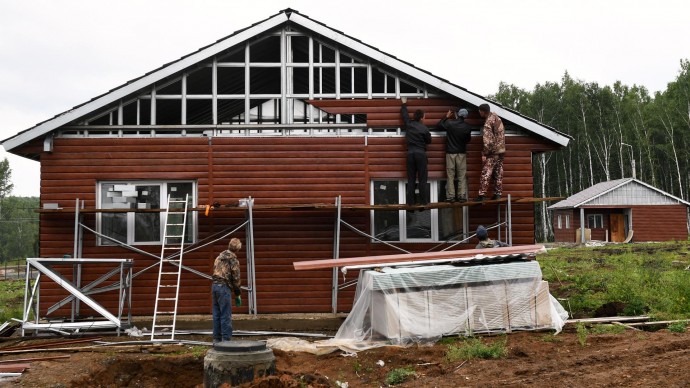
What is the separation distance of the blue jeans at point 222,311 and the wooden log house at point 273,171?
108 inches

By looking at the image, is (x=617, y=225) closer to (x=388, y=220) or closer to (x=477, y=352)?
(x=388, y=220)

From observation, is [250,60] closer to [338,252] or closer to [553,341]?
[338,252]

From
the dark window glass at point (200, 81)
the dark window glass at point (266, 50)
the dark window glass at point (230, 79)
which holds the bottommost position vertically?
the dark window glass at point (200, 81)

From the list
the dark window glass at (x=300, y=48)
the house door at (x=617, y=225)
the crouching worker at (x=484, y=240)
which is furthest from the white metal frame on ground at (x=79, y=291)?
the house door at (x=617, y=225)

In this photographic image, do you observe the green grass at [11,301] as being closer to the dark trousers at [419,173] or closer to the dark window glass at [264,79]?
the dark window glass at [264,79]

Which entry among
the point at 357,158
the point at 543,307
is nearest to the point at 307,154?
the point at 357,158

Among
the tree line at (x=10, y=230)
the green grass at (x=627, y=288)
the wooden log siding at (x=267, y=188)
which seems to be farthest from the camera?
the tree line at (x=10, y=230)

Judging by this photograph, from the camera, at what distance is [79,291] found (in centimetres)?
1362

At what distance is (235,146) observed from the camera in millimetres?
14750

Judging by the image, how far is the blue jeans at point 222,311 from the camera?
11734mm

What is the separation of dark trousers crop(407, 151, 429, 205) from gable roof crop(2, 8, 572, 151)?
5.08 feet

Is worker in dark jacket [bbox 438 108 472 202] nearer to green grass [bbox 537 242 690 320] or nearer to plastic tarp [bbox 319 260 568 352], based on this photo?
plastic tarp [bbox 319 260 568 352]

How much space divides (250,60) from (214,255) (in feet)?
14.8

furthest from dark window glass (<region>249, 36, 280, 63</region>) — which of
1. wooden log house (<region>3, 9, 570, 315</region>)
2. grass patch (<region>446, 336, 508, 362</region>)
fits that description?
grass patch (<region>446, 336, 508, 362</region>)
